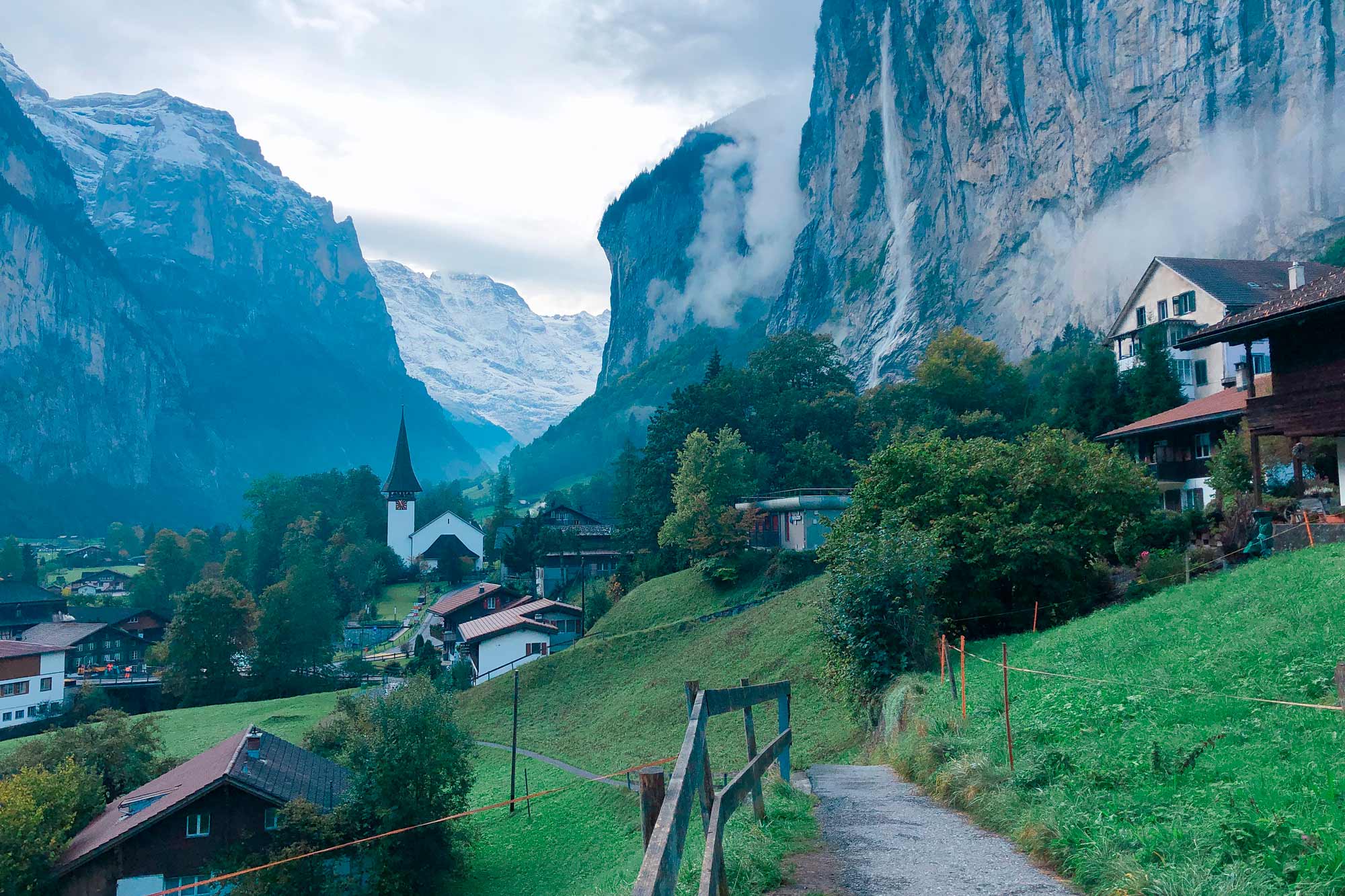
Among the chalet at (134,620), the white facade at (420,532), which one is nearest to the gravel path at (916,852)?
the chalet at (134,620)

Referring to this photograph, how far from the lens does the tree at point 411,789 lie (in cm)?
2594

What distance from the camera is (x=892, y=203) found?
120375mm

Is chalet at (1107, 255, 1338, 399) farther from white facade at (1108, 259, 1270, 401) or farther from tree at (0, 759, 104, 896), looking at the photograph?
tree at (0, 759, 104, 896)

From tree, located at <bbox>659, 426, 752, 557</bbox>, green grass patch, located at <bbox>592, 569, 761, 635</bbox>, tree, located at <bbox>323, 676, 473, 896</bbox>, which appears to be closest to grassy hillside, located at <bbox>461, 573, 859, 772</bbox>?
green grass patch, located at <bbox>592, 569, 761, 635</bbox>

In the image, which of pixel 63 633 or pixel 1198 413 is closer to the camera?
pixel 1198 413

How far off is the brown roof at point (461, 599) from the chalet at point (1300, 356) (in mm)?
52437

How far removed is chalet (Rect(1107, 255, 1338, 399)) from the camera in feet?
159

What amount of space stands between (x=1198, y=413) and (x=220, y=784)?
35326 millimetres

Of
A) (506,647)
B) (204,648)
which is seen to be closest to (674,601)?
(506,647)

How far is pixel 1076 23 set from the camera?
292 feet

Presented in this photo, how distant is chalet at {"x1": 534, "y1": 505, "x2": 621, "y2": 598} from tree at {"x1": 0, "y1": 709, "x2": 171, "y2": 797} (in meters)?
34.4

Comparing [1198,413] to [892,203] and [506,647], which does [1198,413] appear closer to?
[506,647]

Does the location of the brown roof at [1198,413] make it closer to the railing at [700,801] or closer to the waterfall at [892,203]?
the railing at [700,801]

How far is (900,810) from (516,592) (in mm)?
62927
